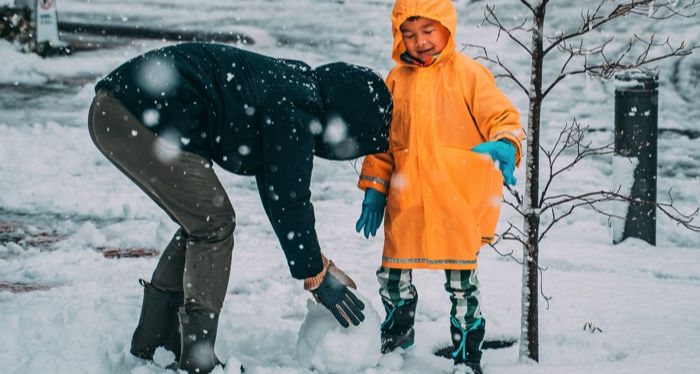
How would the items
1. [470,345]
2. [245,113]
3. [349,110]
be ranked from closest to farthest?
[245,113]
[349,110]
[470,345]

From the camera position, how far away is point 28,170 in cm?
755

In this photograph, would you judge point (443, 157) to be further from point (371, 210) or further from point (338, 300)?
point (338, 300)

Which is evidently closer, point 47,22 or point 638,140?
point 638,140

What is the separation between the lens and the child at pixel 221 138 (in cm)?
333

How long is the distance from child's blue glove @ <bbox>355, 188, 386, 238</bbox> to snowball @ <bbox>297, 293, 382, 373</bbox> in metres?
0.34

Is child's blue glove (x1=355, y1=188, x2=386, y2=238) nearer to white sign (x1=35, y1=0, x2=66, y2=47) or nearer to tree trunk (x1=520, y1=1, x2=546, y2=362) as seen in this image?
tree trunk (x1=520, y1=1, x2=546, y2=362)

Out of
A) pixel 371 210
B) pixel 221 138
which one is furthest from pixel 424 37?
pixel 221 138

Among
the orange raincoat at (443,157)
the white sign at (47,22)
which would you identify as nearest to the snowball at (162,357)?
the orange raincoat at (443,157)

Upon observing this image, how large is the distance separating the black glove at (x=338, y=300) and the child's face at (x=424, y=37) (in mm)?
999

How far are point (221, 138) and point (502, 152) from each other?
1.09 m

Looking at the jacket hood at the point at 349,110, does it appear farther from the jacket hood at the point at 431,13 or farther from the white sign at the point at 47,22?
the white sign at the point at 47,22

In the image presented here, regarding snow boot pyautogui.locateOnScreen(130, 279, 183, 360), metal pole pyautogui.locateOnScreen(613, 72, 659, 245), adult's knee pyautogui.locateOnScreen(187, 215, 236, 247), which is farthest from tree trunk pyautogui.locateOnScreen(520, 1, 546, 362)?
metal pole pyautogui.locateOnScreen(613, 72, 659, 245)

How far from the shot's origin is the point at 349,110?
3.47m

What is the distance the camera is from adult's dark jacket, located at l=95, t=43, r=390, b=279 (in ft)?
10.9
